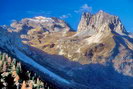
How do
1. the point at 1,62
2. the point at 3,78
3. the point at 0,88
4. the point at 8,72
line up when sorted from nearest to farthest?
the point at 0,88 → the point at 3,78 → the point at 8,72 → the point at 1,62

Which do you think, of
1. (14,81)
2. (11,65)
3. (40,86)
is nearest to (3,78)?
(14,81)

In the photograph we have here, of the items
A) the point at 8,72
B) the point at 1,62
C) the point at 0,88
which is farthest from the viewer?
the point at 1,62

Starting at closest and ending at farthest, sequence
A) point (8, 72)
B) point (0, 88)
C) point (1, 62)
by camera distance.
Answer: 1. point (0, 88)
2. point (8, 72)
3. point (1, 62)

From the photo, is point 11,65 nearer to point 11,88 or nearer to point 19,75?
point 19,75

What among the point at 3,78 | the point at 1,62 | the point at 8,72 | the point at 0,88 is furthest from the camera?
the point at 1,62

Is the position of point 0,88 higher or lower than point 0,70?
lower

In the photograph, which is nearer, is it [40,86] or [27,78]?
[40,86]

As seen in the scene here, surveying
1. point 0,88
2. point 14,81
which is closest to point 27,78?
point 14,81

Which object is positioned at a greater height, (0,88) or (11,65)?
(11,65)

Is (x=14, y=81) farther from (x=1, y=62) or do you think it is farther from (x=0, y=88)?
(x=1, y=62)
